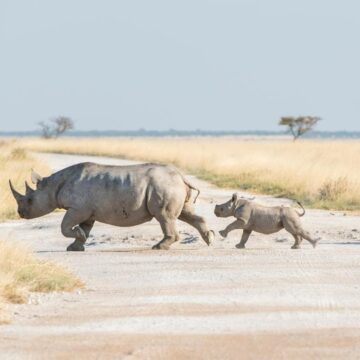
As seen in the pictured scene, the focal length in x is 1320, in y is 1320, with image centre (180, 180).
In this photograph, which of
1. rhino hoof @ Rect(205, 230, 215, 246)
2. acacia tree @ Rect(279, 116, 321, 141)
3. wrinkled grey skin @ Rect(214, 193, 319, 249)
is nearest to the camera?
wrinkled grey skin @ Rect(214, 193, 319, 249)

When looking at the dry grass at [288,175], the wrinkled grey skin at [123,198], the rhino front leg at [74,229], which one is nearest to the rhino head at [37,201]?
the wrinkled grey skin at [123,198]

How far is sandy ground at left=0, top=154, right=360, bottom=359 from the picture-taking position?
827 cm

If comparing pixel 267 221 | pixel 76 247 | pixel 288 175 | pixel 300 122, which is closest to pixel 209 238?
pixel 267 221

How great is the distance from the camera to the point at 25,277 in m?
11.4

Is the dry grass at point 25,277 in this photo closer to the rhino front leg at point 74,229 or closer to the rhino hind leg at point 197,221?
the rhino front leg at point 74,229

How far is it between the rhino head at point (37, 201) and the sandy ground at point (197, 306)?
0.52m

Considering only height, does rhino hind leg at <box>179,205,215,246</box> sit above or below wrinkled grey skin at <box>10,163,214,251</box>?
below

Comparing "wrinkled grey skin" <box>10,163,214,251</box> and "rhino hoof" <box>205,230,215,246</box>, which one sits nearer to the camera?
"wrinkled grey skin" <box>10,163,214,251</box>

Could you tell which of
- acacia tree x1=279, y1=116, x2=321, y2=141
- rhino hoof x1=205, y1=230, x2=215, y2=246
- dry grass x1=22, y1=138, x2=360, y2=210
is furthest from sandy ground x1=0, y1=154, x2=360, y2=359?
acacia tree x1=279, y1=116, x2=321, y2=141

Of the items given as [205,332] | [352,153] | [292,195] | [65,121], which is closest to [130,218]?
[205,332]

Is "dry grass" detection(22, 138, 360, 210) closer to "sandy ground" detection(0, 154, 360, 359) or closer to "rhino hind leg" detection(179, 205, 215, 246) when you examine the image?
"rhino hind leg" detection(179, 205, 215, 246)

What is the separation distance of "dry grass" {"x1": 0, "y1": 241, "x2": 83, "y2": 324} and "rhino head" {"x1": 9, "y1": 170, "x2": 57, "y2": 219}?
141 inches

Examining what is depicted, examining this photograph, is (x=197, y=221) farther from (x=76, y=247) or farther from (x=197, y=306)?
(x=197, y=306)

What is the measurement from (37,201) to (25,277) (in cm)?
465
